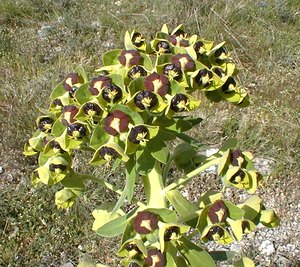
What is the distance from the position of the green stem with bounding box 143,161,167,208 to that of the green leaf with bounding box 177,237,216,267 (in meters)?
0.10

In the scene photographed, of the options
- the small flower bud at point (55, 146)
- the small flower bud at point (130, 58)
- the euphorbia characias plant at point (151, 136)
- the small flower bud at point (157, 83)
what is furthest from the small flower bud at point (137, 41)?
the small flower bud at point (55, 146)

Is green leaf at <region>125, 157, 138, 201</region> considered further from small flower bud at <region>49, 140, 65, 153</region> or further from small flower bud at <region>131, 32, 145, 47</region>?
small flower bud at <region>131, 32, 145, 47</region>

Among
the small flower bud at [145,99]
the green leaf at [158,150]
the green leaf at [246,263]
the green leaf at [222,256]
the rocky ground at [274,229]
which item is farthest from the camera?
the rocky ground at [274,229]

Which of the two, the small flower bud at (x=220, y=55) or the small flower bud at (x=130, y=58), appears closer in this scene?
the small flower bud at (x=130, y=58)

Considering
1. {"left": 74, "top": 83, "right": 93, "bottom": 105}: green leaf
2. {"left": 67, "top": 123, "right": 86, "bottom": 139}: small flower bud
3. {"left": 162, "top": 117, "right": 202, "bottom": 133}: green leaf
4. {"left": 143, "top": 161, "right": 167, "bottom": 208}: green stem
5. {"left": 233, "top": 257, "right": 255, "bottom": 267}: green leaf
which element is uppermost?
{"left": 74, "top": 83, "right": 93, "bottom": 105}: green leaf

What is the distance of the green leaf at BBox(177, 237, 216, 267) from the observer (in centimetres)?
135

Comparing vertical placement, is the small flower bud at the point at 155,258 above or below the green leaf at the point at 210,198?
below

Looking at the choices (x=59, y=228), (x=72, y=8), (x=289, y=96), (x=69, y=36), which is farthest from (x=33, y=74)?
(x=289, y=96)

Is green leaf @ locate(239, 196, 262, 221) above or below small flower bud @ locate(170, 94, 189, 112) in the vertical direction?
below

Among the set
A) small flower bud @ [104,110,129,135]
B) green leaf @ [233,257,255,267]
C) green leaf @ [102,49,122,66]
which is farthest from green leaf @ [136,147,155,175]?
green leaf @ [233,257,255,267]

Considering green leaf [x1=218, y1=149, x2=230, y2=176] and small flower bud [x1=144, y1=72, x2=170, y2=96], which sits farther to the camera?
green leaf [x1=218, y1=149, x2=230, y2=176]

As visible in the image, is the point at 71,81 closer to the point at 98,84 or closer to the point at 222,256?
the point at 98,84

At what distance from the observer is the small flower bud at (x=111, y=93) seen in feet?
3.83

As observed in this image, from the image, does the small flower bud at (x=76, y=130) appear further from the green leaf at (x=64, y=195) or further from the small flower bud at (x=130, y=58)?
the green leaf at (x=64, y=195)
